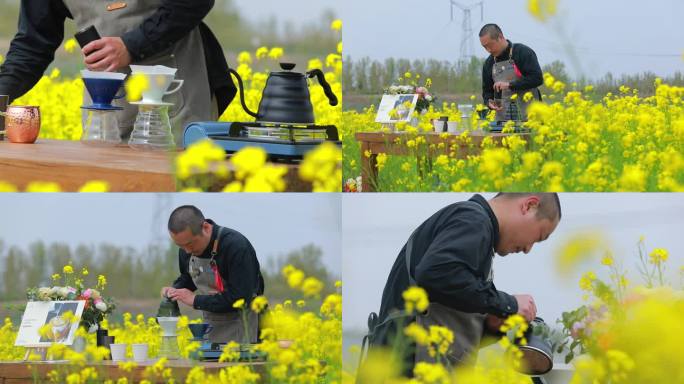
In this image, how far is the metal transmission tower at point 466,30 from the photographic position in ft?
11.6

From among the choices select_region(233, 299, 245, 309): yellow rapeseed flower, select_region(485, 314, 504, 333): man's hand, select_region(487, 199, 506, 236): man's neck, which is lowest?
select_region(485, 314, 504, 333): man's hand

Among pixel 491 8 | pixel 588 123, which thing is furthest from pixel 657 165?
pixel 491 8

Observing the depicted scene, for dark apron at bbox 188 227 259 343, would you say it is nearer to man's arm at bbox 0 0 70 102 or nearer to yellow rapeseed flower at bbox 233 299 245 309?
yellow rapeseed flower at bbox 233 299 245 309

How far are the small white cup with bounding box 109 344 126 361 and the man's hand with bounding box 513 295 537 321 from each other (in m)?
1.11

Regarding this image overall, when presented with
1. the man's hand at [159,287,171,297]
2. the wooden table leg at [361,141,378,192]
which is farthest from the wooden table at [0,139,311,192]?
the man's hand at [159,287,171,297]

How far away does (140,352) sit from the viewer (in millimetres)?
3578

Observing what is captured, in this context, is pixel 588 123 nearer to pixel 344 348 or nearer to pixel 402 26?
pixel 402 26

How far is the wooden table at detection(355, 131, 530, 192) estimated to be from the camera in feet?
11.6

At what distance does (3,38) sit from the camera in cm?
464

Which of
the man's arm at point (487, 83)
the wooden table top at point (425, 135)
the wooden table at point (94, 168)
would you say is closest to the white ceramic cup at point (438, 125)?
the wooden table top at point (425, 135)

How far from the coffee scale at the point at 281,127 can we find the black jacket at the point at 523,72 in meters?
0.53

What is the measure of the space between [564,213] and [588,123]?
28 centimetres

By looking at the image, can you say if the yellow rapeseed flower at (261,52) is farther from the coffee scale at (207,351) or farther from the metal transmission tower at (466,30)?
the coffee scale at (207,351)

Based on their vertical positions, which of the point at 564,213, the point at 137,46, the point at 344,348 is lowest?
the point at 344,348
